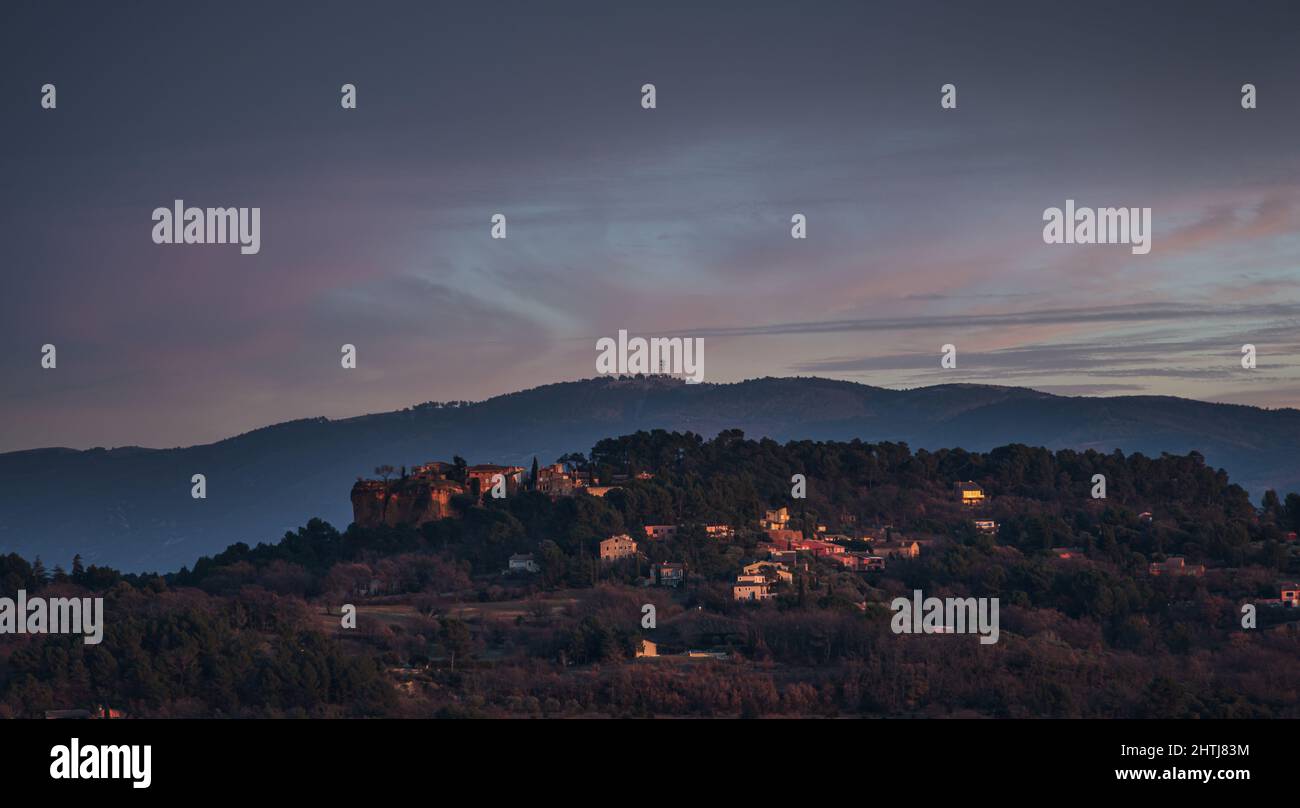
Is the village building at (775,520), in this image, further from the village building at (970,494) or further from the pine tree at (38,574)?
the pine tree at (38,574)

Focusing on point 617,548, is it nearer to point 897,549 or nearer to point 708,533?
point 708,533

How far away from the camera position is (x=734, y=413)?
176 metres

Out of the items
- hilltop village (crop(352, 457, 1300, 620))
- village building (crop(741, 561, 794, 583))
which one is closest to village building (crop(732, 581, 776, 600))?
hilltop village (crop(352, 457, 1300, 620))

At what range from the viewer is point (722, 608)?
52656 mm

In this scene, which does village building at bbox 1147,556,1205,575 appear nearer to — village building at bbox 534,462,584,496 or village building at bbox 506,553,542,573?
village building at bbox 506,553,542,573

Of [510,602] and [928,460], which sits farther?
[928,460]

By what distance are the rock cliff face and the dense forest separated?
166 centimetres

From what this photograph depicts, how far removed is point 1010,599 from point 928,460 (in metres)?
25.4

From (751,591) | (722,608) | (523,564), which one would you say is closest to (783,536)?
(751,591)

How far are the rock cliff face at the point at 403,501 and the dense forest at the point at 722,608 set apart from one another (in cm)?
166
